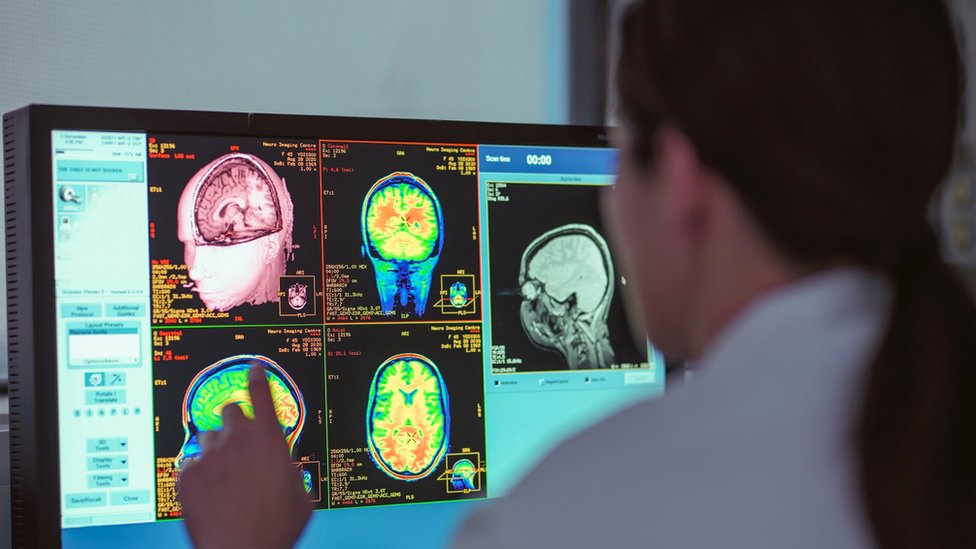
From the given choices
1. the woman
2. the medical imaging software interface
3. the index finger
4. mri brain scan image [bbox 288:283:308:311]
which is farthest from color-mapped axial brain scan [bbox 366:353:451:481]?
the woman

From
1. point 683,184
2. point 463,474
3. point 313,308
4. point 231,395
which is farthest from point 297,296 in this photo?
point 683,184

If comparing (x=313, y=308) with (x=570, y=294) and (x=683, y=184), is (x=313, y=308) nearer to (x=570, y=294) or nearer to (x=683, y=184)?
(x=570, y=294)

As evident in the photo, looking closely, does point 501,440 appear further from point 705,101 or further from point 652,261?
point 705,101

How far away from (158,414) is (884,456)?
734 millimetres

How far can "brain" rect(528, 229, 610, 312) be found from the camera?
1124 millimetres

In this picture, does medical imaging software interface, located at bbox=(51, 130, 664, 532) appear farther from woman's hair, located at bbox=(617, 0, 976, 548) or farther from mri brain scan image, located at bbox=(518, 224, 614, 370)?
woman's hair, located at bbox=(617, 0, 976, 548)

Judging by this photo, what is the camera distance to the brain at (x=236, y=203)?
3.30 feet

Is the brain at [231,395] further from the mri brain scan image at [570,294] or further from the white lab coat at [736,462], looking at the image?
the white lab coat at [736,462]

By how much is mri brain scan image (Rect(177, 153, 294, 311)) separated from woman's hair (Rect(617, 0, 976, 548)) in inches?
23.5

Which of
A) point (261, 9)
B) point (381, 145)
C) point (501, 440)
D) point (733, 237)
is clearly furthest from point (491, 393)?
point (261, 9)

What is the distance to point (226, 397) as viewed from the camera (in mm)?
996

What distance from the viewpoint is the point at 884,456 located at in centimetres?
46

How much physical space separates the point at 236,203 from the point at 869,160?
0.69 meters

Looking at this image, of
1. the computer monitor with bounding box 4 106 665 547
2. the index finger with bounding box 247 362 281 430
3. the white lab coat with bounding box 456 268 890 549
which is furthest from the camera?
the computer monitor with bounding box 4 106 665 547
